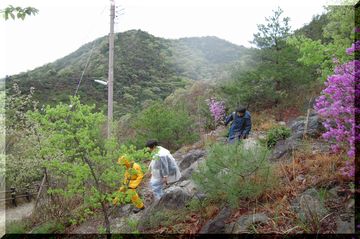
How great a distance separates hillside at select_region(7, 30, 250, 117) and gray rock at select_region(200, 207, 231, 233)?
877 inches

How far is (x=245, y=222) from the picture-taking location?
5770mm

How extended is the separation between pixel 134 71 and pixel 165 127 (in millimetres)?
Result: 28835

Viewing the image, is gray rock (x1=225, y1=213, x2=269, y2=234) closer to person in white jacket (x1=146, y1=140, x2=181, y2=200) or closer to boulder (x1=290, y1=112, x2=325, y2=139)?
person in white jacket (x1=146, y1=140, x2=181, y2=200)

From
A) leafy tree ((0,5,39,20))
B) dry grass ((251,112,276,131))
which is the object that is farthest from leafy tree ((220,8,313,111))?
Result: leafy tree ((0,5,39,20))

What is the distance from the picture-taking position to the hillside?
35656 mm

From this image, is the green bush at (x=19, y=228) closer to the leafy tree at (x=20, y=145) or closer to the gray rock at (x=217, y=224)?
the leafy tree at (x=20, y=145)

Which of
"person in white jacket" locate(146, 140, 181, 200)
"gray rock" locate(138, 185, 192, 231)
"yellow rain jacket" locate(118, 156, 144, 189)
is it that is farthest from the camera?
"person in white jacket" locate(146, 140, 181, 200)

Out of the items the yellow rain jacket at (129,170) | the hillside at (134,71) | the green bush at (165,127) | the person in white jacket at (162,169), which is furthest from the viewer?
the hillside at (134,71)

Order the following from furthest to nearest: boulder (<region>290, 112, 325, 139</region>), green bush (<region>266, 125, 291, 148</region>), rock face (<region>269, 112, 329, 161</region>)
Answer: green bush (<region>266, 125, 291, 148</region>), boulder (<region>290, 112, 325, 139</region>), rock face (<region>269, 112, 329, 161</region>)

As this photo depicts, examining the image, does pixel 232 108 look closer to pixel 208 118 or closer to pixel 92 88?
pixel 208 118

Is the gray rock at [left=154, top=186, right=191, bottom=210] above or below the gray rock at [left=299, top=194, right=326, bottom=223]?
below

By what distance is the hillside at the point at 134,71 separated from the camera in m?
35.7

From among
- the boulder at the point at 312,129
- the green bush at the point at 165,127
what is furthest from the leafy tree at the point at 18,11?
the green bush at the point at 165,127

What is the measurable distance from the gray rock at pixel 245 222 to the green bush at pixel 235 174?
302mm
